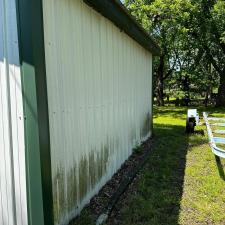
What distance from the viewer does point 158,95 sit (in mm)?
20891

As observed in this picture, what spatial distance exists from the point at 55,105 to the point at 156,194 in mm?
2152

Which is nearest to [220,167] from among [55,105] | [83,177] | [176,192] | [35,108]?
[176,192]

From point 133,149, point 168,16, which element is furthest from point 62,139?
point 168,16

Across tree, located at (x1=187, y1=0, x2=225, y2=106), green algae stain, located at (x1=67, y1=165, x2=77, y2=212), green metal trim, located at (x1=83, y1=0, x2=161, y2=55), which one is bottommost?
green algae stain, located at (x1=67, y1=165, x2=77, y2=212)

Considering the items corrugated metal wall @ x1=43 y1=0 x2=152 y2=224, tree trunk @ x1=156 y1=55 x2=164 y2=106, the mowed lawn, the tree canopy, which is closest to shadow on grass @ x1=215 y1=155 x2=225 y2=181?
the mowed lawn

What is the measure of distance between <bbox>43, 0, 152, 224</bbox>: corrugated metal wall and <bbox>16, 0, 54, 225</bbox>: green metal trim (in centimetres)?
20

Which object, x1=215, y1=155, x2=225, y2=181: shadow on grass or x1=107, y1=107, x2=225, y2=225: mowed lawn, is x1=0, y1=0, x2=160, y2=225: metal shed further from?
x1=215, y1=155, x2=225, y2=181: shadow on grass

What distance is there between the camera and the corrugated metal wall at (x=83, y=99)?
279cm

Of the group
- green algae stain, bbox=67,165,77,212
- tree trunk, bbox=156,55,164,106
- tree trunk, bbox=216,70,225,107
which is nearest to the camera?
green algae stain, bbox=67,165,77,212

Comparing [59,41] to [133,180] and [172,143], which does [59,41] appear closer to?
[133,180]

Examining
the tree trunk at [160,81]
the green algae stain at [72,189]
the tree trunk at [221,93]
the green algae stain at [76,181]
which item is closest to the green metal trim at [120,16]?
the green algae stain at [76,181]

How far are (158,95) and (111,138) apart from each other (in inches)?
654

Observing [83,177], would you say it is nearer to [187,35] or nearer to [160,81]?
[187,35]

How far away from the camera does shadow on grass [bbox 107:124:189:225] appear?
132 inches
